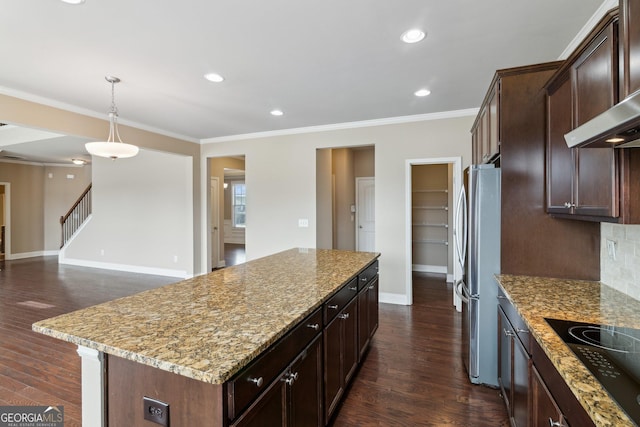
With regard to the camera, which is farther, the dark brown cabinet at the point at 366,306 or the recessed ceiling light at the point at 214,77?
the recessed ceiling light at the point at 214,77

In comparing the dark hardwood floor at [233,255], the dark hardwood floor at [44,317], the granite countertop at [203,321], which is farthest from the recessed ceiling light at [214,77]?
the dark hardwood floor at [233,255]

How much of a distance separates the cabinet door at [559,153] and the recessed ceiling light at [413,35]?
3.25 feet

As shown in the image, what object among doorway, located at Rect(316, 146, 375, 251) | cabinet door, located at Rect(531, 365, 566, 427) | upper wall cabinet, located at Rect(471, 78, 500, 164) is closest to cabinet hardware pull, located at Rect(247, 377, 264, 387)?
cabinet door, located at Rect(531, 365, 566, 427)

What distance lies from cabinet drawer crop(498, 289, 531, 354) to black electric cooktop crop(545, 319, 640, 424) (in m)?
0.16

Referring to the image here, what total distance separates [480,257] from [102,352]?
2.29 metres

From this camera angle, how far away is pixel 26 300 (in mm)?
4422

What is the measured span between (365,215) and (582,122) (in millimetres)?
5364

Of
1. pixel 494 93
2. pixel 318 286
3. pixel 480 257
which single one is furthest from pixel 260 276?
pixel 494 93

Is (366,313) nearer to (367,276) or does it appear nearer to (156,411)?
(367,276)

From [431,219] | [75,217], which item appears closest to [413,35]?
[431,219]

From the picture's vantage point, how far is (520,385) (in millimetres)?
1588

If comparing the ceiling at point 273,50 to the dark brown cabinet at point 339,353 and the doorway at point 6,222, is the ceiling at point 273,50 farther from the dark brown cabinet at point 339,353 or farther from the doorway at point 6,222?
the doorway at point 6,222

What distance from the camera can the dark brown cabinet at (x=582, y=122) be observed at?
136cm

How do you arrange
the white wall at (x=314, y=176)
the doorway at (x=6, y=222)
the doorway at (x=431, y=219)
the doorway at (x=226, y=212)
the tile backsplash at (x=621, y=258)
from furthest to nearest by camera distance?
the doorway at (x=6, y=222), the doorway at (x=226, y=212), the doorway at (x=431, y=219), the white wall at (x=314, y=176), the tile backsplash at (x=621, y=258)
